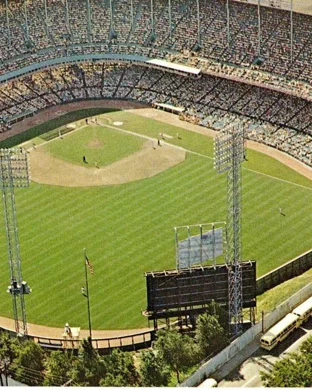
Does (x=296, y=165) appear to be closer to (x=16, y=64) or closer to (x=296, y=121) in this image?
(x=296, y=121)

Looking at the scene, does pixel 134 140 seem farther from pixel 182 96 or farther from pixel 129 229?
pixel 129 229

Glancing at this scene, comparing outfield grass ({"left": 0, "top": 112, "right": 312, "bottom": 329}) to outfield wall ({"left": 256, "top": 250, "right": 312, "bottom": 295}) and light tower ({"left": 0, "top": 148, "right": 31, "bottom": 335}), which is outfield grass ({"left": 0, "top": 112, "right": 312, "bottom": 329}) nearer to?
outfield wall ({"left": 256, "top": 250, "right": 312, "bottom": 295})

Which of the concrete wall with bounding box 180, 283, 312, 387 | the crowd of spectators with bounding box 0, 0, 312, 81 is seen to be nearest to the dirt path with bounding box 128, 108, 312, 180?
the crowd of spectators with bounding box 0, 0, 312, 81

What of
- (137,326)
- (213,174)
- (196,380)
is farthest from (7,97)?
(196,380)

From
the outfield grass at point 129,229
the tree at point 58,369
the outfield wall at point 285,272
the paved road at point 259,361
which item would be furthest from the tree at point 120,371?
the outfield wall at point 285,272

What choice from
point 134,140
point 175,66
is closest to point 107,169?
point 134,140
